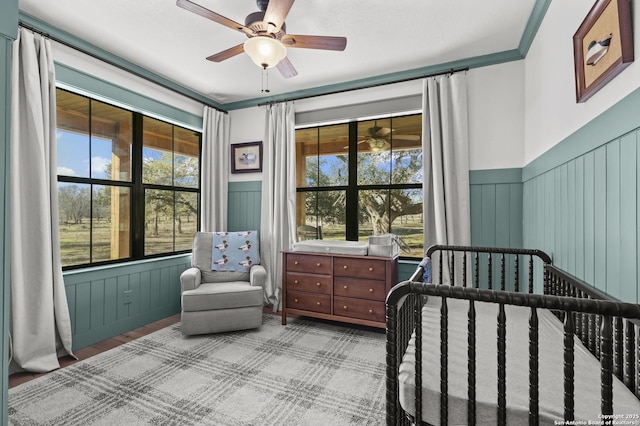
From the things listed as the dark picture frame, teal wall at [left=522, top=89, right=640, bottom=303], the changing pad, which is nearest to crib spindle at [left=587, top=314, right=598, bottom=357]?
teal wall at [left=522, top=89, right=640, bottom=303]

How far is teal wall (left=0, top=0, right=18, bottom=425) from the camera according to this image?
116 centimetres

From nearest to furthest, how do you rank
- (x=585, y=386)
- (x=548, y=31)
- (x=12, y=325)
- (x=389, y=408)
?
(x=585, y=386), (x=389, y=408), (x=548, y=31), (x=12, y=325)

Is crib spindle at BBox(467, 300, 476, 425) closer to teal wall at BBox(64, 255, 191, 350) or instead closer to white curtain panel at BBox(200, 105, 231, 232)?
teal wall at BBox(64, 255, 191, 350)

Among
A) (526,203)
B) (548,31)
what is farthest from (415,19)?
(526,203)

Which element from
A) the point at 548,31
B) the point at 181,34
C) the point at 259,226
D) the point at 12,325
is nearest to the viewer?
the point at 548,31

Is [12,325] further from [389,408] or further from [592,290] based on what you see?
[592,290]

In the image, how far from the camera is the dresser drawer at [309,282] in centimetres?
310

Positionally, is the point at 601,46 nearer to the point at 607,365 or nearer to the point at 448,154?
the point at 607,365

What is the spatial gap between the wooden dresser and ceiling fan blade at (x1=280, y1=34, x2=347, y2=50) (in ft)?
5.81

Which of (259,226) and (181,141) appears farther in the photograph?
(259,226)

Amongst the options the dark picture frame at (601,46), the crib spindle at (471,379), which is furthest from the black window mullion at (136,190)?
the dark picture frame at (601,46)

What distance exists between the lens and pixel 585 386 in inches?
40.7

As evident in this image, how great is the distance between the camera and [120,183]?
3094 mm

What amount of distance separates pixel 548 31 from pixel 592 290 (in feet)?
5.61
